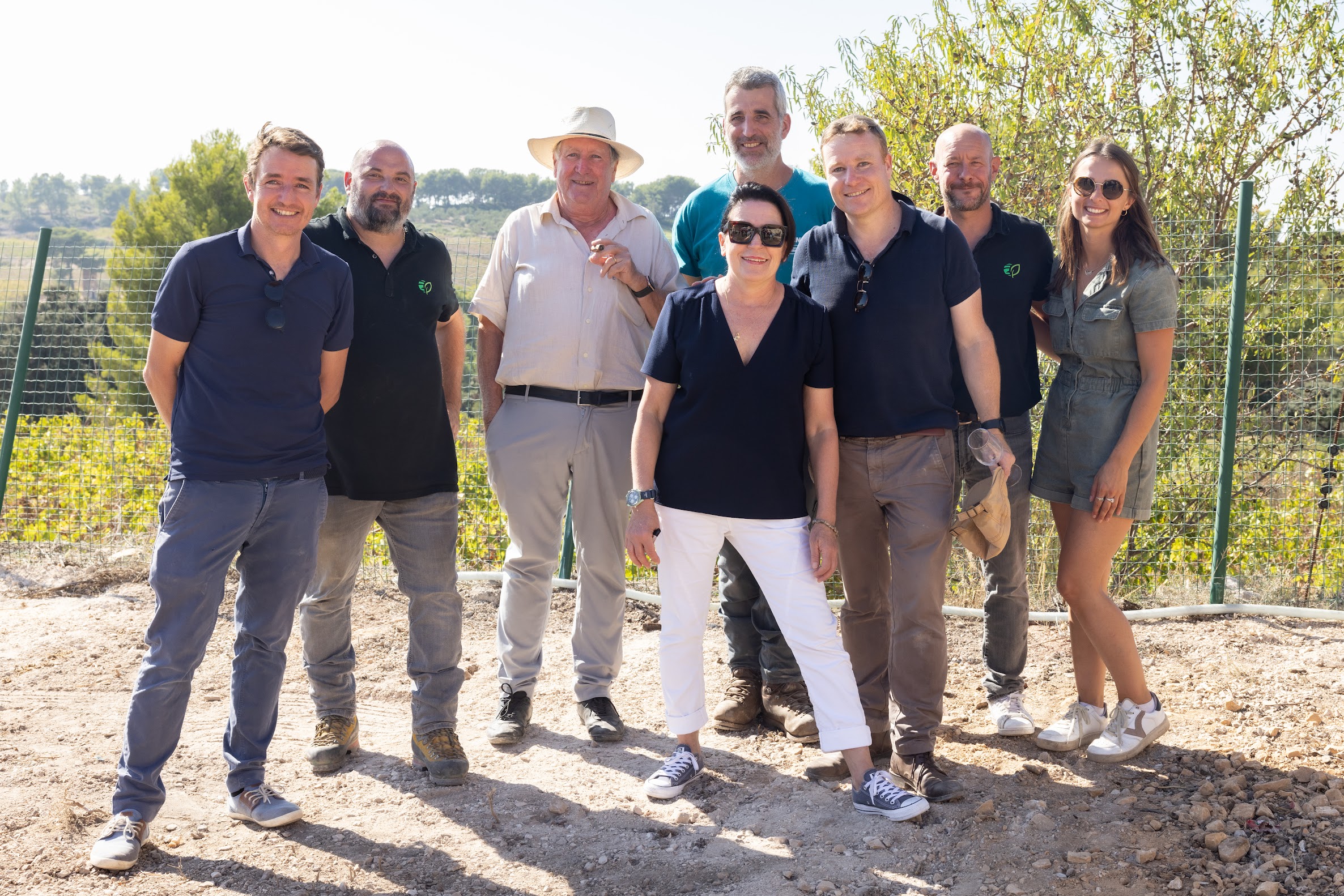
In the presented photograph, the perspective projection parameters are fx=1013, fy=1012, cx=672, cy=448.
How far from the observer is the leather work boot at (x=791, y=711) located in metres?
4.11

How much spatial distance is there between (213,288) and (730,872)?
2.44 metres

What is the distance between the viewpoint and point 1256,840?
126 inches

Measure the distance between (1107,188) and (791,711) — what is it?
235 centimetres

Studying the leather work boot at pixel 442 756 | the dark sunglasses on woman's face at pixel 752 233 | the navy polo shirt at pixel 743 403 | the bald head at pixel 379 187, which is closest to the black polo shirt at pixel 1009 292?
the navy polo shirt at pixel 743 403

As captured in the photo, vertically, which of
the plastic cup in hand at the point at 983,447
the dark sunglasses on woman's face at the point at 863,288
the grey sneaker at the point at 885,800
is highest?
the dark sunglasses on woman's face at the point at 863,288

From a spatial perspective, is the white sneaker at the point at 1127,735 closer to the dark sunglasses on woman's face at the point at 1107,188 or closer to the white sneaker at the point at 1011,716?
the white sneaker at the point at 1011,716

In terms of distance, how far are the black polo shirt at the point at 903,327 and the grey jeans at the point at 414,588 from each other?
5.25 ft

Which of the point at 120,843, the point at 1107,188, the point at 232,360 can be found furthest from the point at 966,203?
the point at 120,843

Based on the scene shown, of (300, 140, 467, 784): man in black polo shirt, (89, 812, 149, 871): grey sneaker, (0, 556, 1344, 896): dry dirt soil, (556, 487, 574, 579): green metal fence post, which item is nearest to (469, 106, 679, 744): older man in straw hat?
(300, 140, 467, 784): man in black polo shirt

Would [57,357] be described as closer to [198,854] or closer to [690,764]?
[198,854]

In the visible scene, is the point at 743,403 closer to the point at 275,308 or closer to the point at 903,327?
the point at 903,327

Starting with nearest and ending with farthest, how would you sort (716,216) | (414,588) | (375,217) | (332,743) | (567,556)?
(375,217), (414,588), (332,743), (716,216), (567,556)

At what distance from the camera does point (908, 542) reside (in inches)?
135

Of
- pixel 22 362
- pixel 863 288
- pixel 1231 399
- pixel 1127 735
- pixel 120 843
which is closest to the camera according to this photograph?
pixel 120 843
